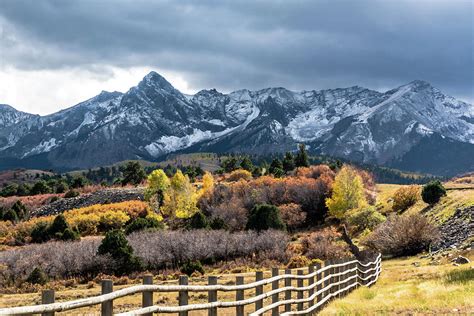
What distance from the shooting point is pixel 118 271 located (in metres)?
51.4

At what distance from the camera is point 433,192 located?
225 ft

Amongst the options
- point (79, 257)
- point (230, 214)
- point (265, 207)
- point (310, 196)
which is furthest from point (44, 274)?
point (310, 196)

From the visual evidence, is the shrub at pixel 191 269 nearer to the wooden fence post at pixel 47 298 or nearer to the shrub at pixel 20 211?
the wooden fence post at pixel 47 298

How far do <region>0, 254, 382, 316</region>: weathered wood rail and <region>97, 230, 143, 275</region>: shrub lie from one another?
89.1 ft

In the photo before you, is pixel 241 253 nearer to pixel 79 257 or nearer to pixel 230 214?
pixel 79 257

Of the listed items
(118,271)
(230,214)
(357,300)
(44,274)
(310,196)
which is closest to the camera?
(357,300)

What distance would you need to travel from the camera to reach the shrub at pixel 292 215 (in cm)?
8308

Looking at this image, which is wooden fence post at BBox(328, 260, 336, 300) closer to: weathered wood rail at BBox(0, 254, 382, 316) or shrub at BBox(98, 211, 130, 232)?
weathered wood rail at BBox(0, 254, 382, 316)

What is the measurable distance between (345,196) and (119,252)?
38.7 metres

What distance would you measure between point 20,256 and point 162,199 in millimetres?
44149

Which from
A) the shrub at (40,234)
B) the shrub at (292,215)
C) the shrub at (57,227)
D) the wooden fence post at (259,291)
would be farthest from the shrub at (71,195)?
the wooden fence post at (259,291)

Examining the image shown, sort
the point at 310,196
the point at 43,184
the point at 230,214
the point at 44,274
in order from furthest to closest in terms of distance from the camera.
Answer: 1. the point at 43,184
2. the point at 310,196
3. the point at 230,214
4. the point at 44,274

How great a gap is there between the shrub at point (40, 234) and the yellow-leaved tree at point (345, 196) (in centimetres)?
3934

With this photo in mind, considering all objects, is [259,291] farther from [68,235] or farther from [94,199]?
[94,199]
